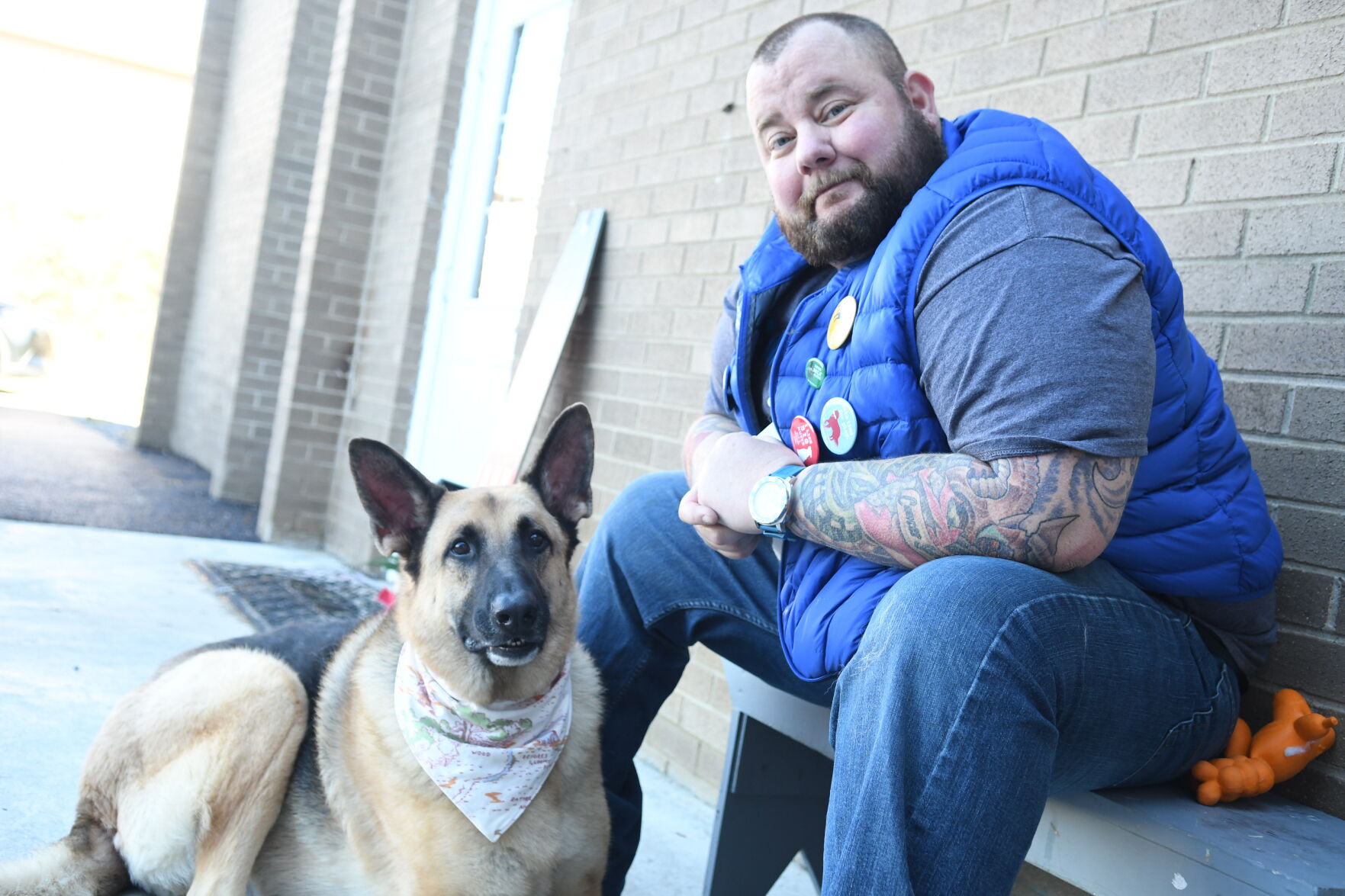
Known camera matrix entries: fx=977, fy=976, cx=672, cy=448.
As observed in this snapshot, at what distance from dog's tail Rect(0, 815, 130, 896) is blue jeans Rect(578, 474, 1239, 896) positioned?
1555 millimetres

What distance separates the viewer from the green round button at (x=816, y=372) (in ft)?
5.71

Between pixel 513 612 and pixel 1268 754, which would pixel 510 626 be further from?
pixel 1268 754

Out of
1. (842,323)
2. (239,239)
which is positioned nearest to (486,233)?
(842,323)

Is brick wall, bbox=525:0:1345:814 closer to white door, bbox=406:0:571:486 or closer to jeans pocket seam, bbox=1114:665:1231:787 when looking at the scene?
jeans pocket seam, bbox=1114:665:1231:787

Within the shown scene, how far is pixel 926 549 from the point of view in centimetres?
142

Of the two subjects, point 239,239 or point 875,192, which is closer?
point 875,192

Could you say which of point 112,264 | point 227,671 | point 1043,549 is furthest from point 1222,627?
point 112,264

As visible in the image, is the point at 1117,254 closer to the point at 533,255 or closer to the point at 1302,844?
the point at 1302,844

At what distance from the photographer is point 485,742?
6.44ft

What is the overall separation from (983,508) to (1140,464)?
0.33m

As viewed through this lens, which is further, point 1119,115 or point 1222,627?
point 1119,115

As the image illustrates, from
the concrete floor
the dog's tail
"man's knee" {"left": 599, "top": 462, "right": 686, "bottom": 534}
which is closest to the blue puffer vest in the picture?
"man's knee" {"left": 599, "top": 462, "right": 686, "bottom": 534}

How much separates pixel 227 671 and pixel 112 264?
20.1 meters

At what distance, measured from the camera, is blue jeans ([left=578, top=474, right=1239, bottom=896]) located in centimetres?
118
